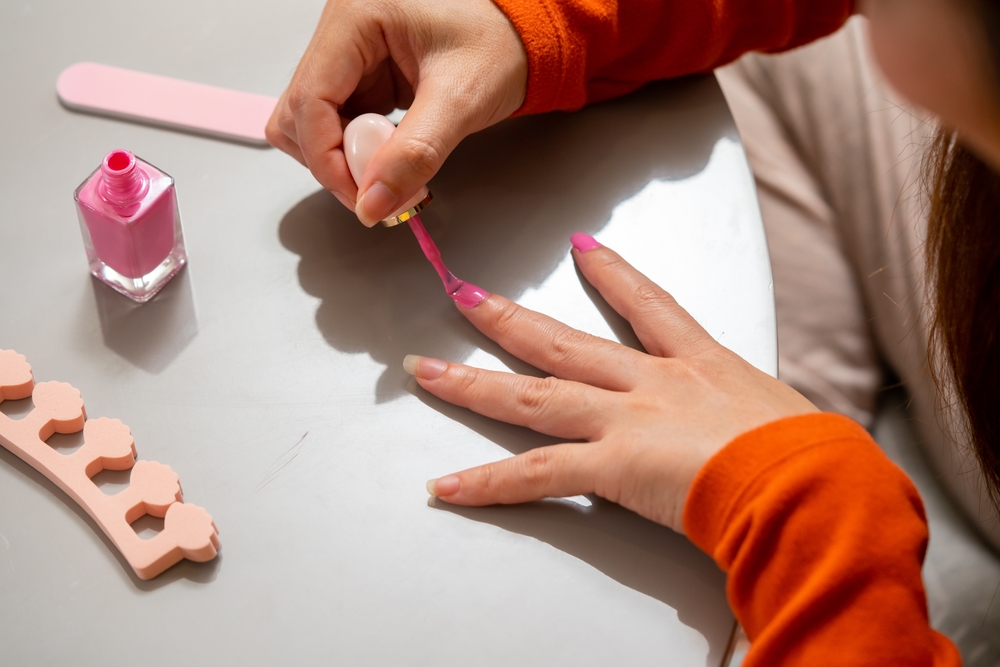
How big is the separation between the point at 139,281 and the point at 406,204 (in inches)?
8.4

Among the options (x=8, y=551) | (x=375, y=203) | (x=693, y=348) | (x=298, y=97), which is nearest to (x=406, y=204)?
(x=375, y=203)

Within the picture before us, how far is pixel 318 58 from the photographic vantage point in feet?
2.10

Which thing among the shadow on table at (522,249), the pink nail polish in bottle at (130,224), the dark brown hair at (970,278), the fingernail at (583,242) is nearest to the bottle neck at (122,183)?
the pink nail polish in bottle at (130,224)

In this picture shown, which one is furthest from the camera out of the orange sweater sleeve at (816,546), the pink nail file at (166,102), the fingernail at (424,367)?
the pink nail file at (166,102)

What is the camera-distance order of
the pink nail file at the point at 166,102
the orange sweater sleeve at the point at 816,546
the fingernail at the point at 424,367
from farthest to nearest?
the pink nail file at the point at 166,102 → the fingernail at the point at 424,367 → the orange sweater sleeve at the point at 816,546

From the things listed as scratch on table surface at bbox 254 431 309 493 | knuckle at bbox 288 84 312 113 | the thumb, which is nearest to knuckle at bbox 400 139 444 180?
the thumb

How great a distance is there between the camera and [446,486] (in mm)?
533

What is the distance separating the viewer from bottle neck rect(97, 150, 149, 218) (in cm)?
55

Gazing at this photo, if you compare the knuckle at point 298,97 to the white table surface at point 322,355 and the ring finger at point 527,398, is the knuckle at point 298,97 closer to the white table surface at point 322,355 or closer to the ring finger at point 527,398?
the white table surface at point 322,355

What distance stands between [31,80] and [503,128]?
17.1 inches

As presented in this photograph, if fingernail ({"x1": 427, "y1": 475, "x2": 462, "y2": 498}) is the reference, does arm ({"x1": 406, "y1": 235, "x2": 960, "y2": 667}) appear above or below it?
above

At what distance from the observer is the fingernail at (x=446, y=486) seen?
0.53 m

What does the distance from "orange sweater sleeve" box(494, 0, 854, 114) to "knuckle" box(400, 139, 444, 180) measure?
13 centimetres

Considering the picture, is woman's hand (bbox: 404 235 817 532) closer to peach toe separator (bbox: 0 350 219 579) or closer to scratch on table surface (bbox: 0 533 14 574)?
peach toe separator (bbox: 0 350 219 579)
